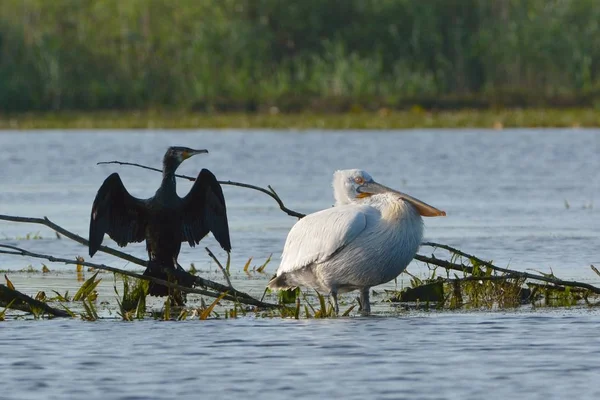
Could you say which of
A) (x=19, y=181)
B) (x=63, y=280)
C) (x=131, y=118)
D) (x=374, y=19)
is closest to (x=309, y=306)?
(x=63, y=280)

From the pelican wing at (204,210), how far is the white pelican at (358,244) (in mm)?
672

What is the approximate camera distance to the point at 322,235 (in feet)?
25.9

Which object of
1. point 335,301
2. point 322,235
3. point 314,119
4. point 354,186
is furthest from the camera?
point 314,119

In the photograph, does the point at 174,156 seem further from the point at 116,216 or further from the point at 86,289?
→ the point at 86,289

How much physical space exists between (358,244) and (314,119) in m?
22.9

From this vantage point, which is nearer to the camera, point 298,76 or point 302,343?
point 302,343

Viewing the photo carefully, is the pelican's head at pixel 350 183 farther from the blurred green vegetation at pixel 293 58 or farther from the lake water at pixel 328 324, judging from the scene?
the blurred green vegetation at pixel 293 58

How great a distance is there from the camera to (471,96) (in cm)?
3219

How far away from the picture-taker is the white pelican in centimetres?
775

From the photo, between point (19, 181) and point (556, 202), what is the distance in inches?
283

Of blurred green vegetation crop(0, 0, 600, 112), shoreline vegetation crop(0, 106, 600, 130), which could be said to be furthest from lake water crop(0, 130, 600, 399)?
blurred green vegetation crop(0, 0, 600, 112)

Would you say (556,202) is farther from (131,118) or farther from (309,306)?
(131,118)

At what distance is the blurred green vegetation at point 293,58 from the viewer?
105 ft

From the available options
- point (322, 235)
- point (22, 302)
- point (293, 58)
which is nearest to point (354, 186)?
point (322, 235)
